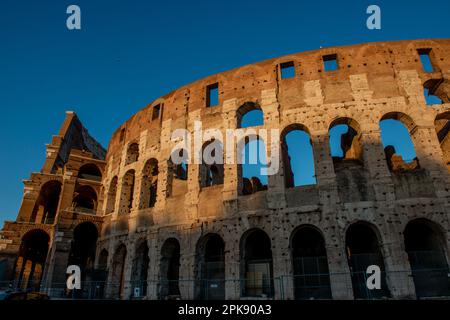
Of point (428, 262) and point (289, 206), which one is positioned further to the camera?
point (289, 206)

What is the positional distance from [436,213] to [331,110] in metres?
5.99

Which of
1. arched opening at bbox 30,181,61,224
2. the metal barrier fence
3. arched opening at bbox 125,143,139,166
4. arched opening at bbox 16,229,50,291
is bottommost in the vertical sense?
the metal barrier fence

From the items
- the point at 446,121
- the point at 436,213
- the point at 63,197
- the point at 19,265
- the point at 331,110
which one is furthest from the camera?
the point at 19,265

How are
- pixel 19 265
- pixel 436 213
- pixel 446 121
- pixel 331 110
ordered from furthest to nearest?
pixel 19 265
pixel 446 121
pixel 331 110
pixel 436 213

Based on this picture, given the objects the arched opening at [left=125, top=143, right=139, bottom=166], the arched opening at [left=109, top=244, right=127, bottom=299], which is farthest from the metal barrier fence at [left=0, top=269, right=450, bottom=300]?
the arched opening at [left=125, top=143, right=139, bottom=166]

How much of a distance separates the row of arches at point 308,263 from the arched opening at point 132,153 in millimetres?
6045

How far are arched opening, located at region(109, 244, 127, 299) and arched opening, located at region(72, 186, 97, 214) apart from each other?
631 centimetres

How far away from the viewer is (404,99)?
45.3 ft

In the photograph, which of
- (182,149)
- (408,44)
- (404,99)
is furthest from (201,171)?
(408,44)

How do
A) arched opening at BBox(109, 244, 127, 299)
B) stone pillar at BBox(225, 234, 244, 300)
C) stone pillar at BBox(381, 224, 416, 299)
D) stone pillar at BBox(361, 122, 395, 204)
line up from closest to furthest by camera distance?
1. stone pillar at BBox(381, 224, 416, 299)
2. stone pillar at BBox(361, 122, 395, 204)
3. stone pillar at BBox(225, 234, 244, 300)
4. arched opening at BBox(109, 244, 127, 299)

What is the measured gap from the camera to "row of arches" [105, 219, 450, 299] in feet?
38.1

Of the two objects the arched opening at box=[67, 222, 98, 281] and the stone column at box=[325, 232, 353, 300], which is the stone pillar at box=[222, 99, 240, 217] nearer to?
the stone column at box=[325, 232, 353, 300]

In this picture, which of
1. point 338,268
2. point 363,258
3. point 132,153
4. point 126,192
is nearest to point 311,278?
point 338,268

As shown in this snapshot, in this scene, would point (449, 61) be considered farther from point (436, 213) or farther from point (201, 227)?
point (201, 227)
